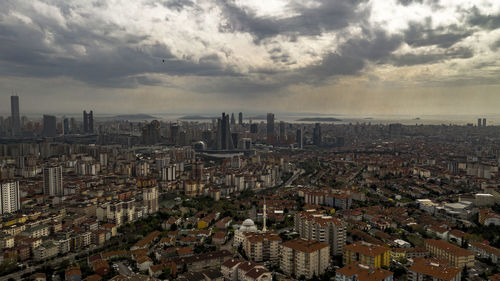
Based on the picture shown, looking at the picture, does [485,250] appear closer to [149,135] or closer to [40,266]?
[40,266]

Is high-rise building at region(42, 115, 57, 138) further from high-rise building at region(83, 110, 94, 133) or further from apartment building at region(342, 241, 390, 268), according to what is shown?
apartment building at region(342, 241, 390, 268)

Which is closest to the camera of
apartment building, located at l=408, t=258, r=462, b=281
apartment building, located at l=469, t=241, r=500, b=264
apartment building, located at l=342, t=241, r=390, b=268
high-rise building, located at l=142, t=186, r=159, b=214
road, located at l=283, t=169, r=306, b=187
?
apartment building, located at l=408, t=258, r=462, b=281

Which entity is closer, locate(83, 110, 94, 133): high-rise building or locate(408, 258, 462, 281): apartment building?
Result: locate(408, 258, 462, 281): apartment building

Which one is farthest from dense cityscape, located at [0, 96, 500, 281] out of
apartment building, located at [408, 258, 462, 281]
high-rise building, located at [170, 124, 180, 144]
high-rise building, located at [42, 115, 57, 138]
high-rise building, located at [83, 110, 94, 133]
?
high-rise building, located at [83, 110, 94, 133]

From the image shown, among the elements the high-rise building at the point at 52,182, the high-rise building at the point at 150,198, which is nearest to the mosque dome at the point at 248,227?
the high-rise building at the point at 150,198

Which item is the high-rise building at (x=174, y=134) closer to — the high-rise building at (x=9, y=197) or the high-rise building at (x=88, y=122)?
the high-rise building at (x=88, y=122)

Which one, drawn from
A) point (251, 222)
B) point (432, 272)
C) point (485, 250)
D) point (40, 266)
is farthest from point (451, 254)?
point (40, 266)
